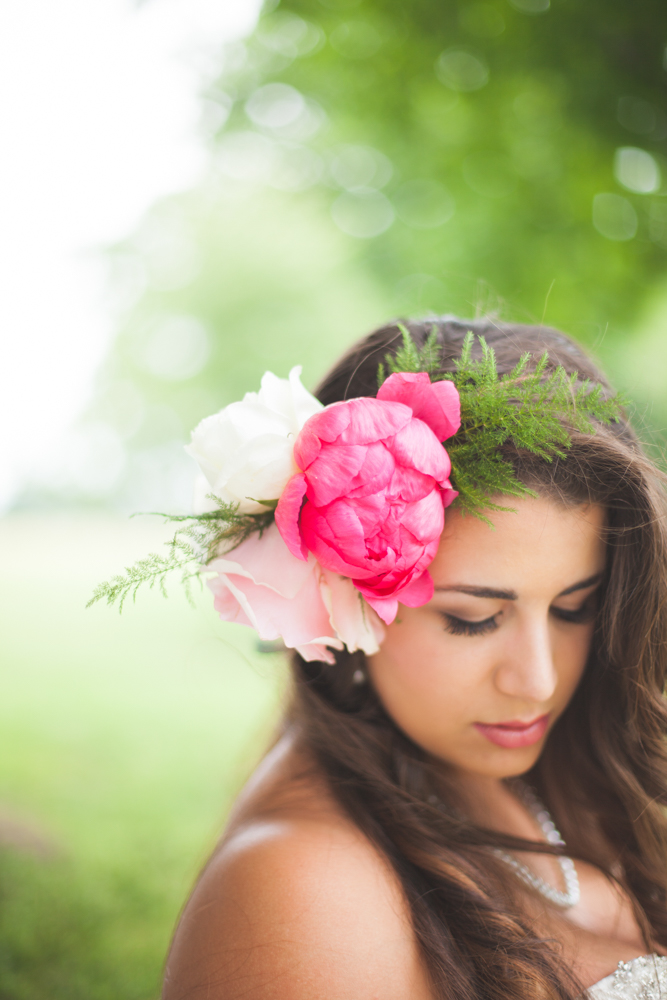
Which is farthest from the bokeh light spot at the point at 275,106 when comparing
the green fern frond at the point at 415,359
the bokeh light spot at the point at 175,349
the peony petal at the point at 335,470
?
the bokeh light spot at the point at 175,349

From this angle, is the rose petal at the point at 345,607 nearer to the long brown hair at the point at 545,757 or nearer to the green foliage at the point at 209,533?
the green foliage at the point at 209,533

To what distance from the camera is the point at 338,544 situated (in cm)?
126

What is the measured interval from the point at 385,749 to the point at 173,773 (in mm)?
5062

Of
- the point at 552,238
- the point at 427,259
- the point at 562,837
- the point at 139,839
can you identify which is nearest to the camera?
the point at 562,837

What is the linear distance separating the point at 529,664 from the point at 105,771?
5.63m

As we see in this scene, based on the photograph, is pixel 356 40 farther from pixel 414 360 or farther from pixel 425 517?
pixel 425 517

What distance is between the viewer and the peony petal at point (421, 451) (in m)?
1.27

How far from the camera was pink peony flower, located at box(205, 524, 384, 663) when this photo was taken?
1.38 metres

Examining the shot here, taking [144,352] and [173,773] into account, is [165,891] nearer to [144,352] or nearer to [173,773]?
[173,773]

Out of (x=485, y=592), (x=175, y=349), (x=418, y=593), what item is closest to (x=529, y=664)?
(x=485, y=592)

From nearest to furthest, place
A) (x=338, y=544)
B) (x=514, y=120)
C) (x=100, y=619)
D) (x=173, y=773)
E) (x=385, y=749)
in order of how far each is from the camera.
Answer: (x=338, y=544)
(x=385, y=749)
(x=514, y=120)
(x=173, y=773)
(x=100, y=619)

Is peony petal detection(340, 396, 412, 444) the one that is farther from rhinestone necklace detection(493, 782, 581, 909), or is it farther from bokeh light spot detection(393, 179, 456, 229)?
bokeh light spot detection(393, 179, 456, 229)

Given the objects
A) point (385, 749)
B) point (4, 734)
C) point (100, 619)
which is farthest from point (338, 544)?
point (100, 619)

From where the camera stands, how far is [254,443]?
129cm
